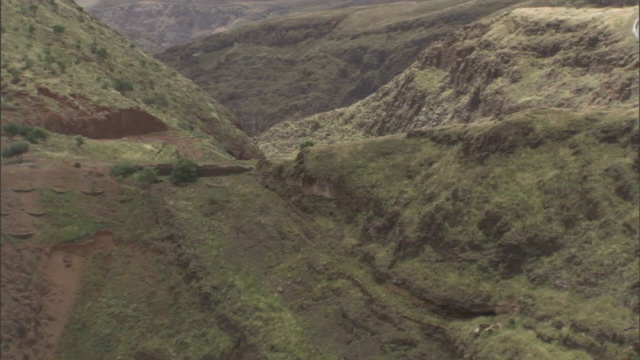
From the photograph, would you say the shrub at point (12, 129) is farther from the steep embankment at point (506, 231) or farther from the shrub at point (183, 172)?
the steep embankment at point (506, 231)

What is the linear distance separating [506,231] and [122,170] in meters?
16.0

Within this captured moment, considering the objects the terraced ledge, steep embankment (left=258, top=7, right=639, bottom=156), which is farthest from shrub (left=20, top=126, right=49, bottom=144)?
steep embankment (left=258, top=7, right=639, bottom=156)

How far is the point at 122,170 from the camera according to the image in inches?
1199

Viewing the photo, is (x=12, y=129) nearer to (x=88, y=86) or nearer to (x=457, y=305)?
(x=88, y=86)

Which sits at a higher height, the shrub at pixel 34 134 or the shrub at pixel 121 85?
the shrub at pixel 34 134

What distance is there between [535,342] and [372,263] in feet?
22.8

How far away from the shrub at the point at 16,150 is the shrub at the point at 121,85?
1268 cm

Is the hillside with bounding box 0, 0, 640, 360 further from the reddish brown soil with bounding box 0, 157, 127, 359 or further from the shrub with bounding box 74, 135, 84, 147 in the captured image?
the shrub with bounding box 74, 135, 84, 147

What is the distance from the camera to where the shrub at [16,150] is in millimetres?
26953

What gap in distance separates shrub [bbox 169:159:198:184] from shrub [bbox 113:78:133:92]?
11.9 metres

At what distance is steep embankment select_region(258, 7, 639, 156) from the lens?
3785 cm

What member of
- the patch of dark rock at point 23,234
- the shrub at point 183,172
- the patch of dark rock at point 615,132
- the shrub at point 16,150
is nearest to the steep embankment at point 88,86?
the shrub at point 16,150

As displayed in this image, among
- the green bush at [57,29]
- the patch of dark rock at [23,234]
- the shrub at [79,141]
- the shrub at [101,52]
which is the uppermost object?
the green bush at [57,29]

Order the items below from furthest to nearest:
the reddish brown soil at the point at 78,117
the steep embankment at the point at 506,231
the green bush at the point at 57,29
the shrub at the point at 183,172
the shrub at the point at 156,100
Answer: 1. the shrub at the point at 156,100
2. the green bush at the point at 57,29
3. the reddish brown soil at the point at 78,117
4. the shrub at the point at 183,172
5. the steep embankment at the point at 506,231
